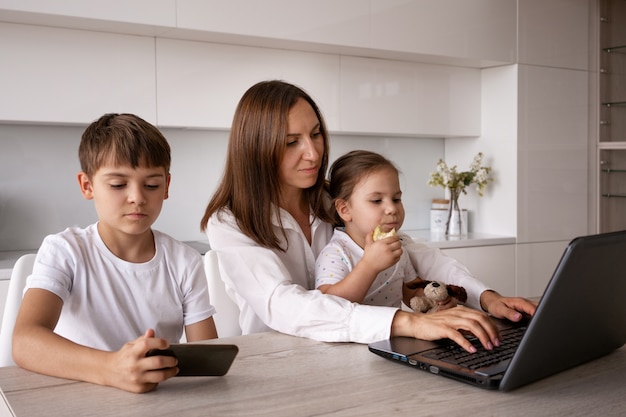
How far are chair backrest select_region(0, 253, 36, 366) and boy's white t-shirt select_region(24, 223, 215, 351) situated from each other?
0.30 feet

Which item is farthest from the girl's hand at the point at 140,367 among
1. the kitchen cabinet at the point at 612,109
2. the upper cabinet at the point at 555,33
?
the kitchen cabinet at the point at 612,109

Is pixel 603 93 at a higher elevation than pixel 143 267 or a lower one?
higher

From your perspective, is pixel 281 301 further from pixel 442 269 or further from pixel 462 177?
pixel 462 177

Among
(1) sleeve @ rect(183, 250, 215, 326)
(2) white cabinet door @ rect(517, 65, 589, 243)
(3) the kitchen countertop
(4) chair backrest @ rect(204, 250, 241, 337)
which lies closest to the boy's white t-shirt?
(1) sleeve @ rect(183, 250, 215, 326)

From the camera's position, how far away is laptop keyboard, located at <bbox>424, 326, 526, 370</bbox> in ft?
3.34

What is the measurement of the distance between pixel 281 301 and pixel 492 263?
234 cm

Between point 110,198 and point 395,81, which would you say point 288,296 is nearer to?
point 110,198

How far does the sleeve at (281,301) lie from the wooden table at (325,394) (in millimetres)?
122

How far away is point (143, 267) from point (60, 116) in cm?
139

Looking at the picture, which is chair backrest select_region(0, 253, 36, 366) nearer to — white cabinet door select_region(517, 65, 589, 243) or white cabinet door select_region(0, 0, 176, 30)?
white cabinet door select_region(0, 0, 176, 30)

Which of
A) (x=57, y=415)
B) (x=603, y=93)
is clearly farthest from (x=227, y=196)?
(x=603, y=93)

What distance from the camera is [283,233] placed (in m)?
1.59

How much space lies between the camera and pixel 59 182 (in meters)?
2.95

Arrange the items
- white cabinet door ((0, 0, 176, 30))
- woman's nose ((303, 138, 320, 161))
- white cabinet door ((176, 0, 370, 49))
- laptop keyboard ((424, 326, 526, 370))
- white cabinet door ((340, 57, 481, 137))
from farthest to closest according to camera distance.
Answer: white cabinet door ((340, 57, 481, 137))
white cabinet door ((176, 0, 370, 49))
white cabinet door ((0, 0, 176, 30))
woman's nose ((303, 138, 320, 161))
laptop keyboard ((424, 326, 526, 370))
